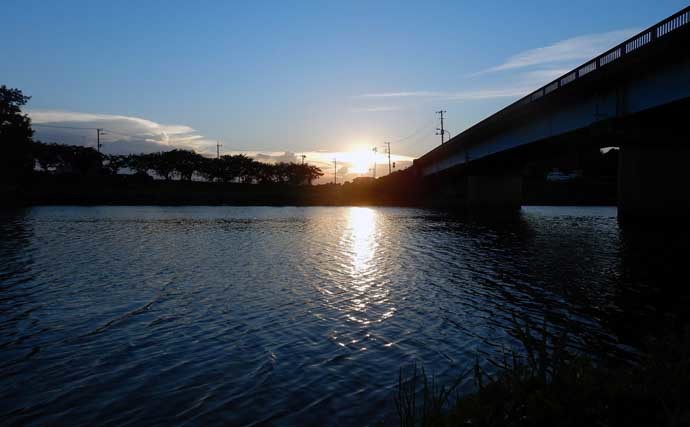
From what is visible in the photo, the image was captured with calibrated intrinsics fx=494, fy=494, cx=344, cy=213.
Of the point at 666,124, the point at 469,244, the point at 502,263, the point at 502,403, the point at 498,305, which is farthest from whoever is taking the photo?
the point at 666,124

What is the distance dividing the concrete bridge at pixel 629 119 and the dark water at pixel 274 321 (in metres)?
12.6

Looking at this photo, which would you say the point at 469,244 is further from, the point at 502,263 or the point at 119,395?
the point at 119,395

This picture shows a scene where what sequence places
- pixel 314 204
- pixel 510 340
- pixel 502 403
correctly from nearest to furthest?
pixel 502 403 → pixel 510 340 → pixel 314 204

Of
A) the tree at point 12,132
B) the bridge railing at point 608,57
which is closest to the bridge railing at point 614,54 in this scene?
the bridge railing at point 608,57

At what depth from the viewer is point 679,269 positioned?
2441cm

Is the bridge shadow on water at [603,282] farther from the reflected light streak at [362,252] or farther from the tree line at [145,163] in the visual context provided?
the tree line at [145,163]

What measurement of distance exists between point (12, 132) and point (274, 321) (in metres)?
115

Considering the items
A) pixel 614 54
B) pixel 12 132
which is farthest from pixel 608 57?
pixel 12 132

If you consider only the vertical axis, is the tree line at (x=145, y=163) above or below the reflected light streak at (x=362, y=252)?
above

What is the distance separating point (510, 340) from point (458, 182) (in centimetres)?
13042

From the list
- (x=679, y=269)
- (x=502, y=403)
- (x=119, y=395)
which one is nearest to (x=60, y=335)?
(x=119, y=395)

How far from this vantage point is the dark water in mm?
9219

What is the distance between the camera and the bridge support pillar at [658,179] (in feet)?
162

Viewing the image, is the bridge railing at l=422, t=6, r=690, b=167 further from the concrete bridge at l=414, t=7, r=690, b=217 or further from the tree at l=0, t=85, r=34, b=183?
the tree at l=0, t=85, r=34, b=183
